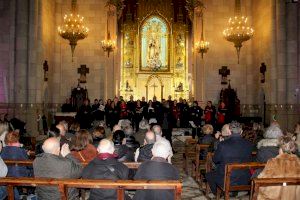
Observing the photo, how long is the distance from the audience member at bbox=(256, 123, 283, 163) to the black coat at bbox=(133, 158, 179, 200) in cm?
221

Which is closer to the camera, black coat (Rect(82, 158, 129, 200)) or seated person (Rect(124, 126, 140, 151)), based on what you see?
black coat (Rect(82, 158, 129, 200))

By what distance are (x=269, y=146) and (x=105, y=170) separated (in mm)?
3019

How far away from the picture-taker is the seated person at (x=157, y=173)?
461 centimetres

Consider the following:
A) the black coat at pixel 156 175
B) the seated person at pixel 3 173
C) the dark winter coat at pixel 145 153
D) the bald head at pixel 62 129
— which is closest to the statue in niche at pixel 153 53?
the bald head at pixel 62 129

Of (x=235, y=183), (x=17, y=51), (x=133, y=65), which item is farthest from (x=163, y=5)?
(x=235, y=183)

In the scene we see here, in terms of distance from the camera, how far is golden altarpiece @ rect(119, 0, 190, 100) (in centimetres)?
2342

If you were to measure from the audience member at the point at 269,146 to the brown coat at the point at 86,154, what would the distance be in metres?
2.74

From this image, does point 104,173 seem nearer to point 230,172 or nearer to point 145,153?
point 145,153

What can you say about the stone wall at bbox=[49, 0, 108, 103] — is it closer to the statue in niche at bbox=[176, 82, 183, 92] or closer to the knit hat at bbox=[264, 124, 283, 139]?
the statue in niche at bbox=[176, 82, 183, 92]

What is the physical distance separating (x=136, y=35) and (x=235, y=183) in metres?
18.0

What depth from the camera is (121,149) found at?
6926 mm

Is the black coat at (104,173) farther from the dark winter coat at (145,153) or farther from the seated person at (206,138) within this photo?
Answer: the seated person at (206,138)

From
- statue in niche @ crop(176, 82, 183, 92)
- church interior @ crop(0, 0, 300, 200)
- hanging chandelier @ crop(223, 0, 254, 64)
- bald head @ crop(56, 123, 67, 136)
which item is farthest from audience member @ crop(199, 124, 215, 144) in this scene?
statue in niche @ crop(176, 82, 183, 92)

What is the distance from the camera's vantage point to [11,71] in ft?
57.6
